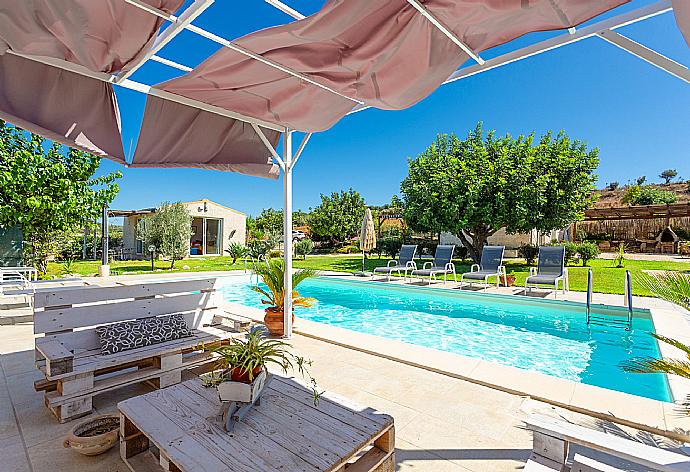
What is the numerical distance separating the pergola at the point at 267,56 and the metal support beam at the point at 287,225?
35.8 inches

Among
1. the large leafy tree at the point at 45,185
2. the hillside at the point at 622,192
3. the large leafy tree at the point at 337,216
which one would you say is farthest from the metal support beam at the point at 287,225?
the hillside at the point at 622,192

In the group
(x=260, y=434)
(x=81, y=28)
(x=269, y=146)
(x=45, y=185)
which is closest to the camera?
(x=260, y=434)

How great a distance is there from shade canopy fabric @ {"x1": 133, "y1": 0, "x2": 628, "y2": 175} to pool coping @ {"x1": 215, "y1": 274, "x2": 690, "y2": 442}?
277cm

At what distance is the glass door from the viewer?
77.3ft

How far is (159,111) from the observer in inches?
136

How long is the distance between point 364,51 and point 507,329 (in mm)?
6259

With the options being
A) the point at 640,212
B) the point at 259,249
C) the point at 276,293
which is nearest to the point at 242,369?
the point at 276,293

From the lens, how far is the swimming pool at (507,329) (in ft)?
15.6

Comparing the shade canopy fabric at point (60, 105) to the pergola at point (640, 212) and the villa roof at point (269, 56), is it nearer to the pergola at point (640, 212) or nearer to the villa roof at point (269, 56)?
the villa roof at point (269, 56)

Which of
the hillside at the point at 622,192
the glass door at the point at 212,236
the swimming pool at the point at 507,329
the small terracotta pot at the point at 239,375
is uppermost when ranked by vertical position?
the hillside at the point at 622,192

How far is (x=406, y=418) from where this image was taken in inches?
109

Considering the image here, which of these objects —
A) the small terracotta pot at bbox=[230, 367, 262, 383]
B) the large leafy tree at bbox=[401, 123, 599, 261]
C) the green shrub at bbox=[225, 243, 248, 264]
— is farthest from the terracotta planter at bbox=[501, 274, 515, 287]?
the green shrub at bbox=[225, 243, 248, 264]

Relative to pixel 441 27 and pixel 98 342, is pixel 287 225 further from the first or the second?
pixel 441 27

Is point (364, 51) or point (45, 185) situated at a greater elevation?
point (45, 185)
